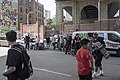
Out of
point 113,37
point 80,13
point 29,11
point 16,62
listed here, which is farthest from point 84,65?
point 29,11

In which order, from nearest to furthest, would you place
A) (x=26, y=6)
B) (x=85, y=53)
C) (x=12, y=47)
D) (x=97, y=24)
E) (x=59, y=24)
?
1. (x=12, y=47)
2. (x=85, y=53)
3. (x=97, y=24)
4. (x=59, y=24)
5. (x=26, y=6)

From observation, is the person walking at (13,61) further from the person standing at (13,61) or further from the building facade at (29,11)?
the building facade at (29,11)

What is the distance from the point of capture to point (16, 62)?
15.0ft

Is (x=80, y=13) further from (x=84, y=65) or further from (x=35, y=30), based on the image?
(x=84, y=65)

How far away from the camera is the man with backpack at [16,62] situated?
14.9 ft

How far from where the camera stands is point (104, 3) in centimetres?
4653

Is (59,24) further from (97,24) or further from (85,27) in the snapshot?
(97,24)

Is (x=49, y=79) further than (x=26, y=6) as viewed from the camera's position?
No

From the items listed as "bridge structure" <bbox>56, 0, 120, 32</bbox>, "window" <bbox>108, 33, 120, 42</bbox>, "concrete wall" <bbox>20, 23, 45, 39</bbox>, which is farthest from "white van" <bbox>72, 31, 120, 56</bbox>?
"concrete wall" <bbox>20, 23, 45, 39</bbox>

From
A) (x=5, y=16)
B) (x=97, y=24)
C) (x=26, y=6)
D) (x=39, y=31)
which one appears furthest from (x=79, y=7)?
(x=26, y=6)

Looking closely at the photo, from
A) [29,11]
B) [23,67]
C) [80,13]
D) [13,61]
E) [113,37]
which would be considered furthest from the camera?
[29,11]

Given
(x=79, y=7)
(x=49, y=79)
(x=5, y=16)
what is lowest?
(x=49, y=79)

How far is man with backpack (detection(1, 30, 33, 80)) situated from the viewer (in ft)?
14.9

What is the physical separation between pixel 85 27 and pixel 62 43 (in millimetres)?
19601
